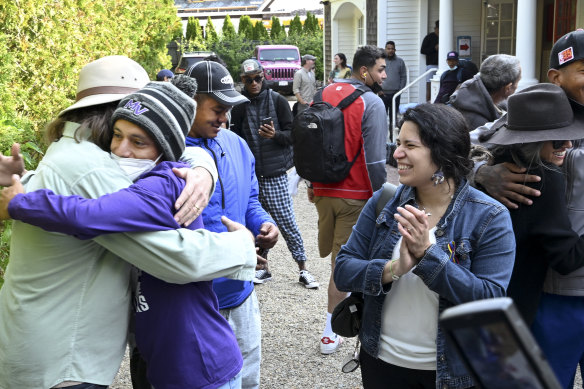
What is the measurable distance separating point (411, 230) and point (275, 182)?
13.7ft

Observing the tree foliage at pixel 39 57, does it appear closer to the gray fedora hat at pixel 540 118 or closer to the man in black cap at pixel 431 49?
the gray fedora hat at pixel 540 118

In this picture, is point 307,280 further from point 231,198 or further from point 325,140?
point 231,198

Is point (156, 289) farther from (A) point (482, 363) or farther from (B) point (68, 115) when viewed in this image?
(A) point (482, 363)

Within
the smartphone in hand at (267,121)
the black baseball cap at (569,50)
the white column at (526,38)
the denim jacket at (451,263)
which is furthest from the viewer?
the white column at (526,38)

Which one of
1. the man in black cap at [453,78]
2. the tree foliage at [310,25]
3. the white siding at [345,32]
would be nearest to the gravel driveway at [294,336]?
the man in black cap at [453,78]

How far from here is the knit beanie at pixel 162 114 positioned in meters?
2.19

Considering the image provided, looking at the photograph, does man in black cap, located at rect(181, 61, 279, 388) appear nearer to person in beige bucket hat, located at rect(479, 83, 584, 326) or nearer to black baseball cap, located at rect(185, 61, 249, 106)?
black baseball cap, located at rect(185, 61, 249, 106)

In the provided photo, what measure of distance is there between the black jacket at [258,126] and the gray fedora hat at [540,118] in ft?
12.2

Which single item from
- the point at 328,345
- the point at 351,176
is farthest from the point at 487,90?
the point at 328,345

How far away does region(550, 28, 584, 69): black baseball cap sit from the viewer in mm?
3178


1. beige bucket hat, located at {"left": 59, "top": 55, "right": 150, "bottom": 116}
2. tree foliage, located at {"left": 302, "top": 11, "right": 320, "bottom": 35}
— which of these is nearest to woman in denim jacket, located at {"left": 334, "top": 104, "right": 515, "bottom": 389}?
beige bucket hat, located at {"left": 59, "top": 55, "right": 150, "bottom": 116}

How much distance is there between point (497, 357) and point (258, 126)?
5860 millimetres

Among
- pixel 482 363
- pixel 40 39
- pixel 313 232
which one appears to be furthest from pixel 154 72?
pixel 482 363

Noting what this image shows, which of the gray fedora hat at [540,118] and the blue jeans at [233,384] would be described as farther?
Answer: the gray fedora hat at [540,118]
